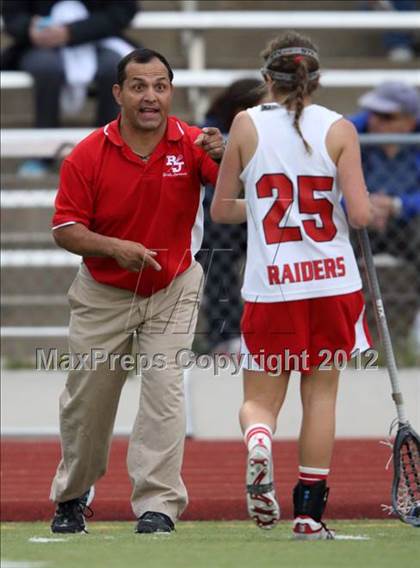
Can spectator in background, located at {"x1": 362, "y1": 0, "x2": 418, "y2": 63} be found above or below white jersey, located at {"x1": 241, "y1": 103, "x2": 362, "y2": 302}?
below

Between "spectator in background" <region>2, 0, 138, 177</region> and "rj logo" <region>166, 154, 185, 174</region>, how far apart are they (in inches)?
204

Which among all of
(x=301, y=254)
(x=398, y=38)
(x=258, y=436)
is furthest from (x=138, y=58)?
(x=398, y=38)

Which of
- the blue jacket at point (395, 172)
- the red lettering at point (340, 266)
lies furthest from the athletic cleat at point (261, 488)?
the blue jacket at point (395, 172)

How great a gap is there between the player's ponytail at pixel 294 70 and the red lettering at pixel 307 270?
1.85 feet

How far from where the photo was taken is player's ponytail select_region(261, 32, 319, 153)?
20.5 ft

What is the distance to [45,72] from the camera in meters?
12.0

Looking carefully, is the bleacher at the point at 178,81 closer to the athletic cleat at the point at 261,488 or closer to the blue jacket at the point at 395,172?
the blue jacket at the point at 395,172

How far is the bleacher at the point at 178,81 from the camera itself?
1065 cm

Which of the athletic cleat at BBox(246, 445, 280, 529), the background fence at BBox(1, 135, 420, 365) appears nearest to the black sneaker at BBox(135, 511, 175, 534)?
the athletic cleat at BBox(246, 445, 280, 529)

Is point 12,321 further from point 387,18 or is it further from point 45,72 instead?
point 387,18

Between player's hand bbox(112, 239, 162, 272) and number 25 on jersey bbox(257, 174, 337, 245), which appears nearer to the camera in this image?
number 25 on jersey bbox(257, 174, 337, 245)

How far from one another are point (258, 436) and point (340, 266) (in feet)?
2.45

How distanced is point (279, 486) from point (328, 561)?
3050 millimetres

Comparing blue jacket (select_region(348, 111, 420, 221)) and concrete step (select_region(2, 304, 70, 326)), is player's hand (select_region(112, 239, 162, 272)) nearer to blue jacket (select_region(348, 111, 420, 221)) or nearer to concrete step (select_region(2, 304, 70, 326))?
blue jacket (select_region(348, 111, 420, 221))
